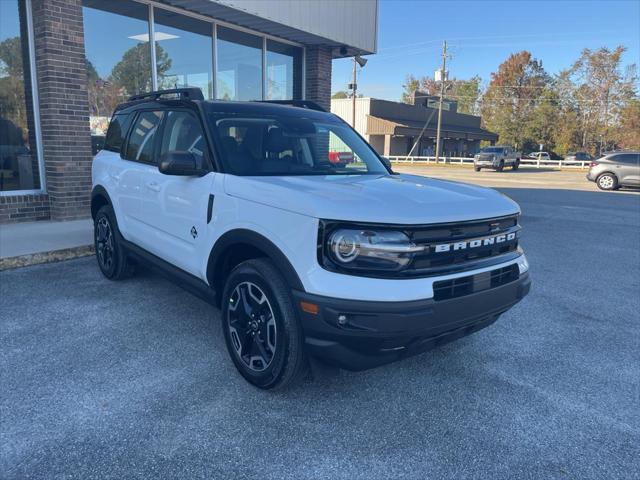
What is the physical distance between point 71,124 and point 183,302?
15.1ft

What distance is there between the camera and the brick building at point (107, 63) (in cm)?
751

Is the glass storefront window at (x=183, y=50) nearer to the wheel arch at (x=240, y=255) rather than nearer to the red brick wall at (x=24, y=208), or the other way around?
the red brick wall at (x=24, y=208)

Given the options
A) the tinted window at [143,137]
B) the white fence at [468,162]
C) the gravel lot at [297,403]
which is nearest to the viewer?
the gravel lot at [297,403]

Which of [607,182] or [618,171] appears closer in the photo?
[618,171]

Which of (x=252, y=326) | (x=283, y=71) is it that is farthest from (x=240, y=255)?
(x=283, y=71)

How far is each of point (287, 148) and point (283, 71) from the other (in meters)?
8.78

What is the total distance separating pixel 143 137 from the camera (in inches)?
180

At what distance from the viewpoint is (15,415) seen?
2795 millimetres

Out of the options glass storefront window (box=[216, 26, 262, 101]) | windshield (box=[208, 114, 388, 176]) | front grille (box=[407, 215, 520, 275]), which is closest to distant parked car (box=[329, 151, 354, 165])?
windshield (box=[208, 114, 388, 176])

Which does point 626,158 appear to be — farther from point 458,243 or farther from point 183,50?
point 458,243

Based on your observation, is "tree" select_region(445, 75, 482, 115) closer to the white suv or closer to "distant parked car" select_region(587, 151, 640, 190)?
"distant parked car" select_region(587, 151, 640, 190)

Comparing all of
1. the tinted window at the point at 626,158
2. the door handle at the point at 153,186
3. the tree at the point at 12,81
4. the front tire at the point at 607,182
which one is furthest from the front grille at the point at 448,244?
the tinted window at the point at 626,158

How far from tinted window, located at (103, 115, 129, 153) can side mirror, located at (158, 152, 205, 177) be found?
74.4 inches

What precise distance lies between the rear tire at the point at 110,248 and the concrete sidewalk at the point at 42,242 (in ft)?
3.12
